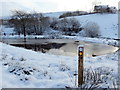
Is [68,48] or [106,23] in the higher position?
[106,23]

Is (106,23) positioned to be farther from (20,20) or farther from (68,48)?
(68,48)

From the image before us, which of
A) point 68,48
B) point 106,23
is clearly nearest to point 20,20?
point 106,23

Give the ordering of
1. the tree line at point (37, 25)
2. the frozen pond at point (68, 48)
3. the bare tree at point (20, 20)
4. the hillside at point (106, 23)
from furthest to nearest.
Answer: the tree line at point (37, 25)
the bare tree at point (20, 20)
the hillside at point (106, 23)
the frozen pond at point (68, 48)

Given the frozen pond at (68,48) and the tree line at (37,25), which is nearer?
the frozen pond at (68,48)

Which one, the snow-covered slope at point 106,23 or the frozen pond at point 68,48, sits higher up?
the snow-covered slope at point 106,23

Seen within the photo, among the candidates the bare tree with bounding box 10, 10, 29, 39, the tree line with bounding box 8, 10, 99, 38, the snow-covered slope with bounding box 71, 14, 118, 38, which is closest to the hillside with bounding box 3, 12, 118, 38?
the snow-covered slope with bounding box 71, 14, 118, 38

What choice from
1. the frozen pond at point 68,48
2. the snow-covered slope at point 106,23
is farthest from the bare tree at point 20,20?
the frozen pond at point 68,48

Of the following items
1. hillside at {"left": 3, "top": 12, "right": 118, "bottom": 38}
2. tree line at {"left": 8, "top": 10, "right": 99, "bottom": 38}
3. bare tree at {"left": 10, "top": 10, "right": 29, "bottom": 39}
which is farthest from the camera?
tree line at {"left": 8, "top": 10, "right": 99, "bottom": 38}

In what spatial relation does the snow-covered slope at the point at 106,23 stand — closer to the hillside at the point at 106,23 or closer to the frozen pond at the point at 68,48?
the hillside at the point at 106,23

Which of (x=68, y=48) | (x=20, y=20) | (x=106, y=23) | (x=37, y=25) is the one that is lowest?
(x=68, y=48)

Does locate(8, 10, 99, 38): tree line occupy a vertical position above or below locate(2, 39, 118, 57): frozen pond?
above

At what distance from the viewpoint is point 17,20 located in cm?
3581

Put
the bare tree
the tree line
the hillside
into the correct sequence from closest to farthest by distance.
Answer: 1. the hillside
2. the bare tree
3. the tree line

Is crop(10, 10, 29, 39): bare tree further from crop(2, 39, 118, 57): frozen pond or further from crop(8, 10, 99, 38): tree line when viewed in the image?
crop(2, 39, 118, 57): frozen pond
